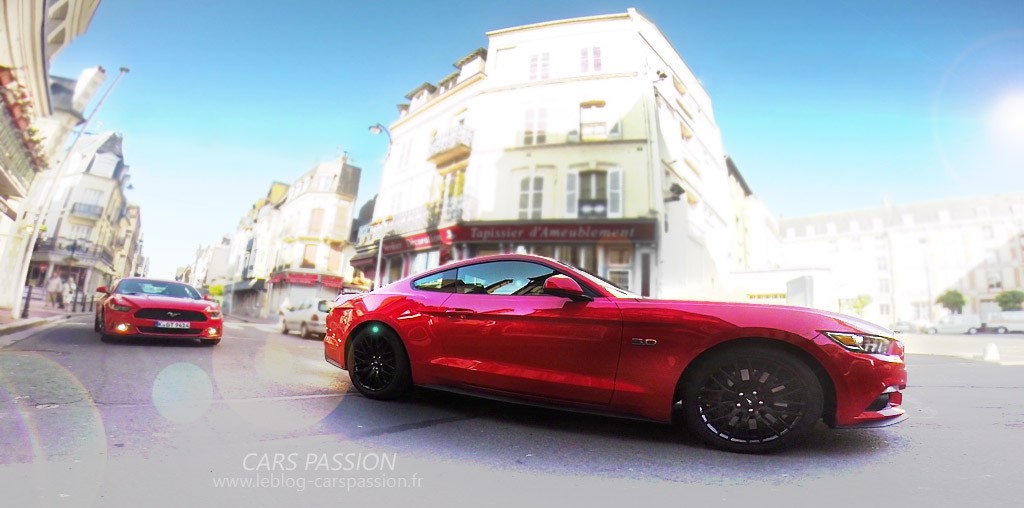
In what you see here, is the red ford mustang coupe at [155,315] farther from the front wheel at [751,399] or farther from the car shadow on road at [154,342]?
the front wheel at [751,399]

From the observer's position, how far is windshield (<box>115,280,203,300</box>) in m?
7.64

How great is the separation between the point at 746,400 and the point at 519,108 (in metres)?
17.1

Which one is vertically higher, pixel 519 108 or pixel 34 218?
pixel 519 108

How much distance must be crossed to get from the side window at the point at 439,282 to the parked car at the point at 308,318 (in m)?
9.72

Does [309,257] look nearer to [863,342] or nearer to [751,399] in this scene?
[751,399]

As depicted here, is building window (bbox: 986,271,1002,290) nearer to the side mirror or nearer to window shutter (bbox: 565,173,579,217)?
window shutter (bbox: 565,173,579,217)

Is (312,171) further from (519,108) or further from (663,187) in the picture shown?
(663,187)

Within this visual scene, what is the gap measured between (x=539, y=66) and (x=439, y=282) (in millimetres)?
A: 16780

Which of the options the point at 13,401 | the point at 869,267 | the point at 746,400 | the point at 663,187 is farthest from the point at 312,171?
the point at 869,267

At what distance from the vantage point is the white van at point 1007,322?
32.6m

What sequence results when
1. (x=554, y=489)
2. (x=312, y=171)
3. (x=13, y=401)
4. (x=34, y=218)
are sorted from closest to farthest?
1. (x=554, y=489)
2. (x=13, y=401)
3. (x=34, y=218)
4. (x=312, y=171)

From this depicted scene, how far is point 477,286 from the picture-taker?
358 centimetres

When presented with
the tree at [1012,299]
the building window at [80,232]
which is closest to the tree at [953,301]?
the tree at [1012,299]

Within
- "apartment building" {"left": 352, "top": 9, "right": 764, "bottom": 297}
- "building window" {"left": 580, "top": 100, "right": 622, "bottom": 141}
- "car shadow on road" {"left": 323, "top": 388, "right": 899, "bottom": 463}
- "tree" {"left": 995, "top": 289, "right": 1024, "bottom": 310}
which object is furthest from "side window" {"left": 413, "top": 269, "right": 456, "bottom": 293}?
"tree" {"left": 995, "top": 289, "right": 1024, "bottom": 310}
